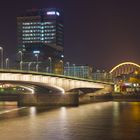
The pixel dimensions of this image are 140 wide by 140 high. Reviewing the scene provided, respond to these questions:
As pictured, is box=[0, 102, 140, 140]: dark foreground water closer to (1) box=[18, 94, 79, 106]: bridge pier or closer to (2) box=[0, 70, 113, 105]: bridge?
(2) box=[0, 70, 113, 105]: bridge

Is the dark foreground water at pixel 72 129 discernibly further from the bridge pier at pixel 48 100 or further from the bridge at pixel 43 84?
the bridge pier at pixel 48 100

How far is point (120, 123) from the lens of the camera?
55938mm

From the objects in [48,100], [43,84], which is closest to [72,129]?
[48,100]

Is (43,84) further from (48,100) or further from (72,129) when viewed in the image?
(72,129)

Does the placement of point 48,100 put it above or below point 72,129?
above

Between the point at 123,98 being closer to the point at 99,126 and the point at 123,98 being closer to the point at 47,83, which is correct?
the point at 47,83

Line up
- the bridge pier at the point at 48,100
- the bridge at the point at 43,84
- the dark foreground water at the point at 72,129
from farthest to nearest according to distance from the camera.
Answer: the bridge pier at the point at 48,100 → the bridge at the point at 43,84 → the dark foreground water at the point at 72,129

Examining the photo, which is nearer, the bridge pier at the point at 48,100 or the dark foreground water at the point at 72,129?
the dark foreground water at the point at 72,129

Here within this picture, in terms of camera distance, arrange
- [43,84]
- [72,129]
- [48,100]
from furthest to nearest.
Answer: [43,84] → [48,100] → [72,129]

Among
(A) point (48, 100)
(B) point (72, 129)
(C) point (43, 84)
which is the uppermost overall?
(C) point (43, 84)

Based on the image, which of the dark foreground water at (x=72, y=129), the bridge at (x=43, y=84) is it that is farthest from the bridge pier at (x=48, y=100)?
the dark foreground water at (x=72, y=129)

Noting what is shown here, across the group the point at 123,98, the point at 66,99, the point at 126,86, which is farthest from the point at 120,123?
the point at 126,86

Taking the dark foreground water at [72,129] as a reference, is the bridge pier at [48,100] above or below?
above


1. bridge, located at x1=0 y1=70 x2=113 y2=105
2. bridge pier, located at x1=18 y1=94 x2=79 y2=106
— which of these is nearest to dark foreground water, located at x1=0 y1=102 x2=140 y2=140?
bridge, located at x1=0 y1=70 x2=113 y2=105
